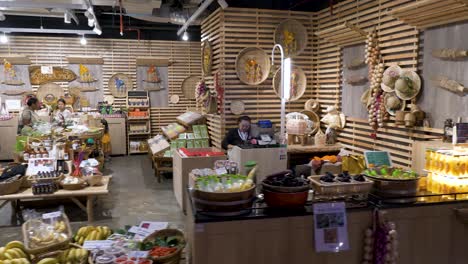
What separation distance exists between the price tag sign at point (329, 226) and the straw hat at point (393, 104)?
3407 mm

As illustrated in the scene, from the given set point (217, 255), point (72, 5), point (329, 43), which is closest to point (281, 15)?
point (329, 43)

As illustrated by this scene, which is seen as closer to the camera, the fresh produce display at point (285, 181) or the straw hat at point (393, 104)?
the fresh produce display at point (285, 181)

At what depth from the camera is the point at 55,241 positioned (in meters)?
3.72

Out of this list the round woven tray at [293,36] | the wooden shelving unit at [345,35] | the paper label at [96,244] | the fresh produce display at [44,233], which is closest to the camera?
the paper label at [96,244]

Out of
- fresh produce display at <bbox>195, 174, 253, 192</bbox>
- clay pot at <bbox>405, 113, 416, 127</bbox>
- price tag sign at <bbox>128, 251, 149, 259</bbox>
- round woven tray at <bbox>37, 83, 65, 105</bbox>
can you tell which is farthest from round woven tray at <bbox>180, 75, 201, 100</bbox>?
fresh produce display at <bbox>195, 174, 253, 192</bbox>

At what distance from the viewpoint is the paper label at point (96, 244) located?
360 centimetres

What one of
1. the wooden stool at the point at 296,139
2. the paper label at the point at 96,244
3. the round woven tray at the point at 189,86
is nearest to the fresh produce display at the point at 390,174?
the paper label at the point at 96,244

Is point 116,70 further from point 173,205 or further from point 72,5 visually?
point 173,205

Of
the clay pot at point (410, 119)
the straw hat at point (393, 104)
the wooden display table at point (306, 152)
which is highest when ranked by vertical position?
the straw hat at point (393, 104)

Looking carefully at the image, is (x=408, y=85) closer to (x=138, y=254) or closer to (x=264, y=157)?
(x=264, y=157)

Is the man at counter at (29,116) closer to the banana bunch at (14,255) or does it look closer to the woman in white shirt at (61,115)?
the woman in white shirt at (61,115)

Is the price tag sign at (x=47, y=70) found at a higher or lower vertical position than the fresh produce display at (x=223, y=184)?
higher

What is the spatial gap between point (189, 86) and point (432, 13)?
9.85 m

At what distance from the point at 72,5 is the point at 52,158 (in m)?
3.60
